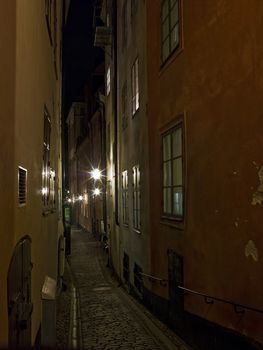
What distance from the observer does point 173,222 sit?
28.5 feet

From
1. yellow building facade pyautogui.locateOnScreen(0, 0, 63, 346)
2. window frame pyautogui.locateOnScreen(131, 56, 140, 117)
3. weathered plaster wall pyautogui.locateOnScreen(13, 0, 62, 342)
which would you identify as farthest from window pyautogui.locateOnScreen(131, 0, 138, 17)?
yellow building facade pyautogui.locateOnScreen(0, 0, 63, 346)

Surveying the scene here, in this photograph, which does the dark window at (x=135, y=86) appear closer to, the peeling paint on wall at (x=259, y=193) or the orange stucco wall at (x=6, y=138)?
the peeling paint on wall at (x=259, y=193)

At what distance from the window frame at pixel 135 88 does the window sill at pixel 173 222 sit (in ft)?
12.4

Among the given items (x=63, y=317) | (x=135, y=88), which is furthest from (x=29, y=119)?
(x=135, y=88)

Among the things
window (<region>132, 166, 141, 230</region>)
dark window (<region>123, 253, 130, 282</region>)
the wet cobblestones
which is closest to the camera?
the wet cobblestones

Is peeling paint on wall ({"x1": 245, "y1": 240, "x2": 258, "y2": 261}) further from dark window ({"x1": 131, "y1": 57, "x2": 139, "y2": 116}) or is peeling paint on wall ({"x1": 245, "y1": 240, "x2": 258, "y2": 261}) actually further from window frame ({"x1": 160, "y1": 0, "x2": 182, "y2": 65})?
dark window ({"x1": 131, "y1": 57, "x2": 139, "y2": 116})

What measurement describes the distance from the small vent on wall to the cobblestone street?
4190 mm

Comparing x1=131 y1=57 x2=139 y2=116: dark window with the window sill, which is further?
x1=131 y1=57 x2=139 y2=116: dark window

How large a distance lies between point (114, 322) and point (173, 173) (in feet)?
11.6

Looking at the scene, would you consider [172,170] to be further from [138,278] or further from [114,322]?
[138,278]

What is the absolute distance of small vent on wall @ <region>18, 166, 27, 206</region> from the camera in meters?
4.46

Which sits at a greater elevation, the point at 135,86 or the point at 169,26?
the point at 169,26

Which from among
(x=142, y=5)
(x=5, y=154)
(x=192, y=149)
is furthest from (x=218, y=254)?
(x=142, y=5)

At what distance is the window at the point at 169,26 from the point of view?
8.58m
